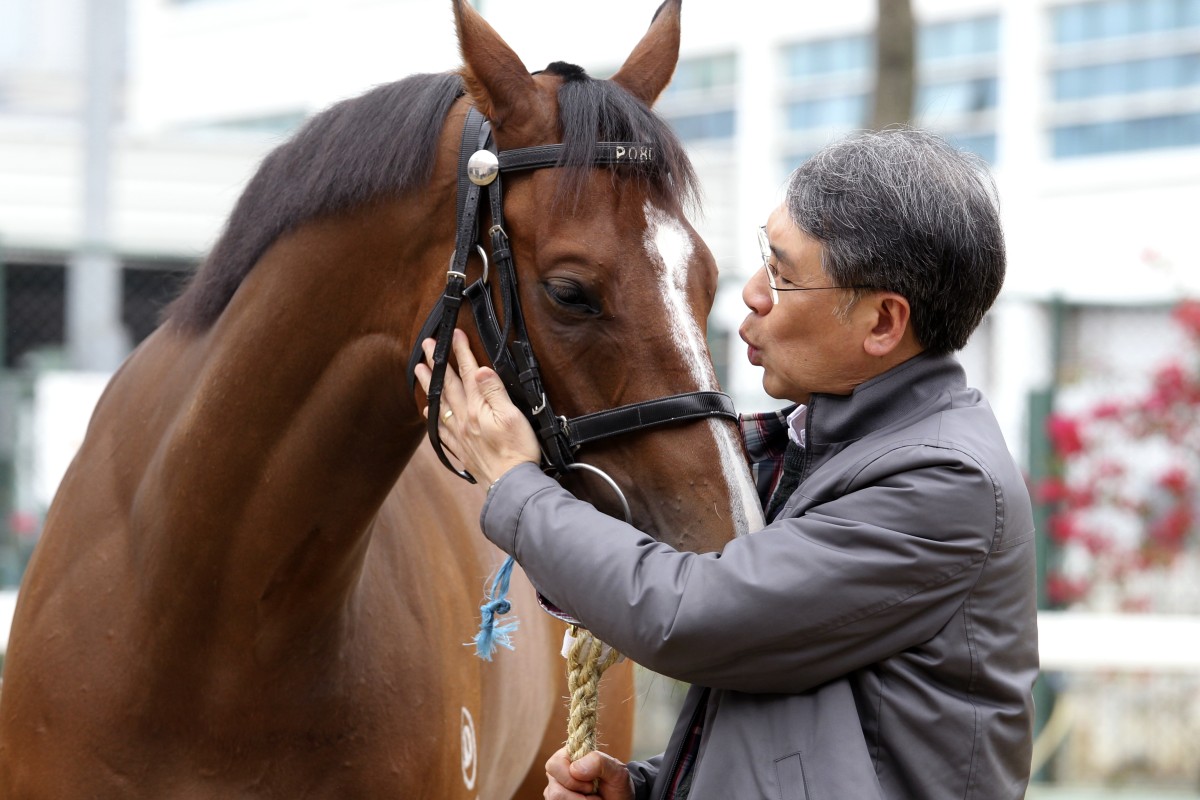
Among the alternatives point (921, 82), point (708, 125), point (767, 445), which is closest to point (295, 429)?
point (767, 445)

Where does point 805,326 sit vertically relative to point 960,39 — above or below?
below

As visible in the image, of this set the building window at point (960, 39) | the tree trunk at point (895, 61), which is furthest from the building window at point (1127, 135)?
the tree trunk at point (895, 61)

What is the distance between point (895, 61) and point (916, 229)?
611cm

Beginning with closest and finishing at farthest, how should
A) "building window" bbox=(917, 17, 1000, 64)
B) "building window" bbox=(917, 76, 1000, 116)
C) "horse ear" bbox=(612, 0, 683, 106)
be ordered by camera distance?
1. "horse ear" bbox=(612, 0, 683, 106)
2. "building window" bbox=(917, 76, 1000, 116)
3. "building window" bbox=(917, 17, 1000, 64)

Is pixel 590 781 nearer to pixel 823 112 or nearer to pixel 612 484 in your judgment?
pixel 612 484

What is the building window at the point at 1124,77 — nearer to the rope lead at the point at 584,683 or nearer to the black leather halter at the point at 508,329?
the black leather halter at the point at 508,329

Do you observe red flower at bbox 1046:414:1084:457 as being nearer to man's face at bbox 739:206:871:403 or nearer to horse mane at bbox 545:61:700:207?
horse mane at bbox 545:61:700:207

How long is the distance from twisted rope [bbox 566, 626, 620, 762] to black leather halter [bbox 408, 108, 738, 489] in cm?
29

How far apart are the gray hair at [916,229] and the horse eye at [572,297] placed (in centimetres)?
35

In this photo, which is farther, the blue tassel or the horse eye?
the blue tassel

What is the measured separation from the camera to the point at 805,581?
5.24 ft

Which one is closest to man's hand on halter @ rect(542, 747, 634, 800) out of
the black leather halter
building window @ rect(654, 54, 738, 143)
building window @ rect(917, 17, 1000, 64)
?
the black leather halter

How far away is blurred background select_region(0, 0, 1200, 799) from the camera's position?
6.95 meters

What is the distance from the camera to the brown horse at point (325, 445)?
199 centimetres
